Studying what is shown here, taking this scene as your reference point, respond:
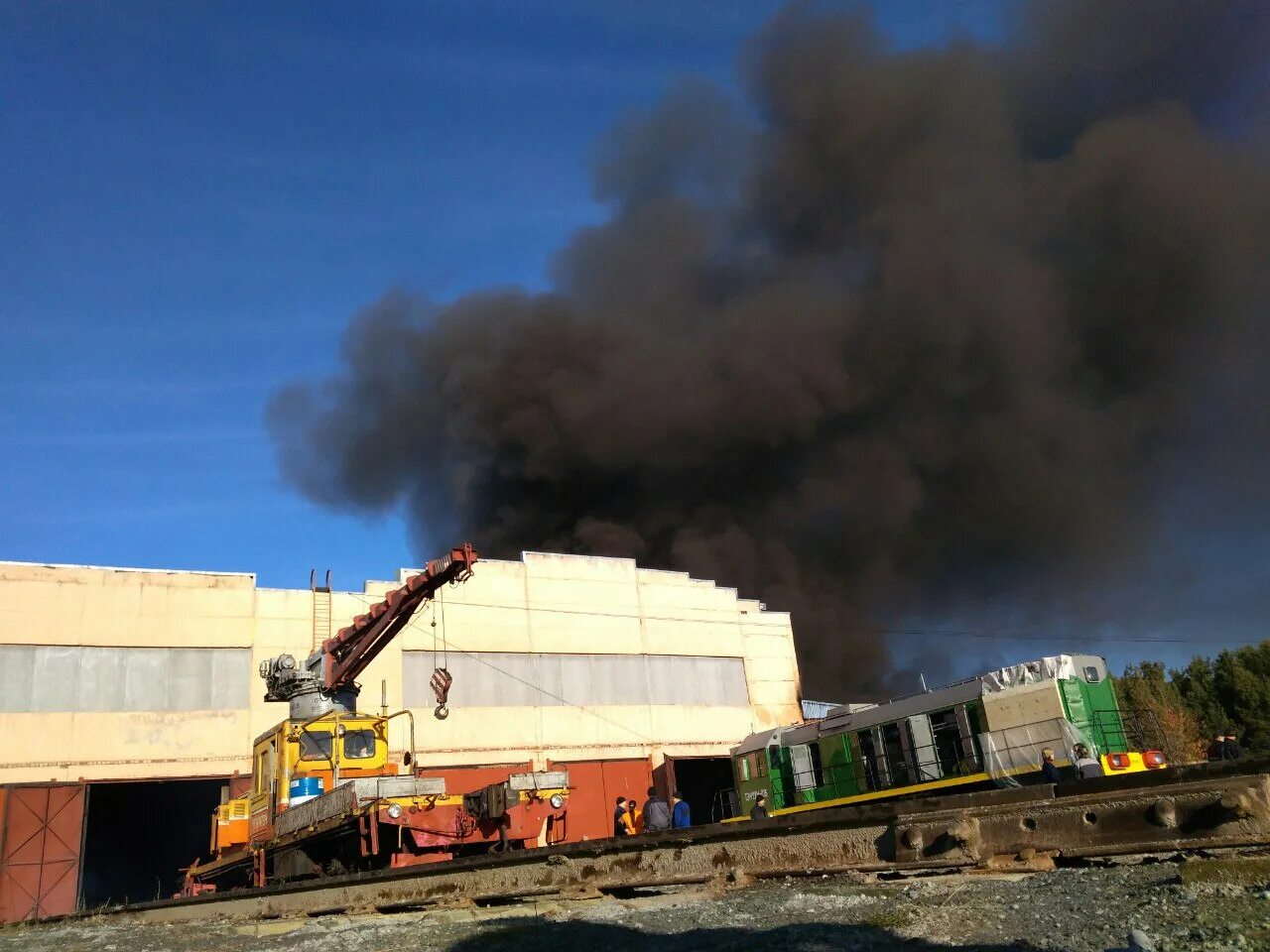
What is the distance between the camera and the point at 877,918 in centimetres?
429

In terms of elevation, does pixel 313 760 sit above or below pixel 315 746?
below

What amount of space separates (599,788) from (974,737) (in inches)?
453

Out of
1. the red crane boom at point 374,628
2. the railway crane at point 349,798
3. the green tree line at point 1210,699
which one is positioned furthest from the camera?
the green tree line at point 1210,699

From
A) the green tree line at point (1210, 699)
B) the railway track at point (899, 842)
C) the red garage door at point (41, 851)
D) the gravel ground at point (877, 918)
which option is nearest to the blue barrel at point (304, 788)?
the railway track at point (899, 842)

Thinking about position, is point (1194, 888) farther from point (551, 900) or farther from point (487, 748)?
point (487, 748)

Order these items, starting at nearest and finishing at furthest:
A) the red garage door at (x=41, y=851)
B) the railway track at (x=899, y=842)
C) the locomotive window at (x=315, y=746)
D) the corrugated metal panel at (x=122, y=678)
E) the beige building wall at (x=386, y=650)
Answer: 1. the railway track at (x=899, y=842)
2. the locomotive window at (x=315, y=746)
3. the red garage door at (x=41, y=851)
4. the corrugated metal panel at (x=122, y=678)
5. the beige building wall at (x=386, y=650)

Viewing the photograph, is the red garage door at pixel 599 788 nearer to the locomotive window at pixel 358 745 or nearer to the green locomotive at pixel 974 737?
the green locomotive at pixel 974 737

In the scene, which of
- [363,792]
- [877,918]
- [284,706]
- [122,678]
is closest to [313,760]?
[363,792]

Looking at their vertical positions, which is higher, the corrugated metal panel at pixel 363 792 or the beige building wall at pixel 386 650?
the beige building wall at pixel 386 650

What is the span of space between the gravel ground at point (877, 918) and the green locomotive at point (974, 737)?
10202 mm

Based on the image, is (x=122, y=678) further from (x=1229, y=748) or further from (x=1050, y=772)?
(x=1229, y=748)

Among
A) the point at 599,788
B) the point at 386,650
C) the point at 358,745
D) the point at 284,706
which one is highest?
the point at 386,650

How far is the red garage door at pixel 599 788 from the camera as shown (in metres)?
24.0

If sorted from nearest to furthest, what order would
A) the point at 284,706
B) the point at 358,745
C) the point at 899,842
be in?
the point at 899,842 < the point at 358,745 < the point at 284,706
